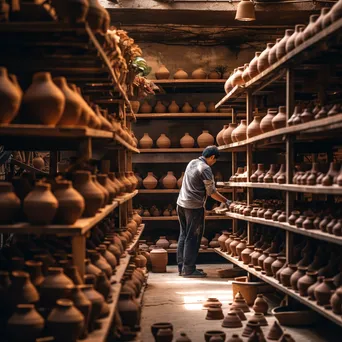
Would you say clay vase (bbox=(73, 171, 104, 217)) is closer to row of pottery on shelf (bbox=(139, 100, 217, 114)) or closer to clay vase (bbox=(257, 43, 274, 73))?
clay vase (bbox=(257, 43, 274, 73))

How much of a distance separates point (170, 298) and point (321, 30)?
3.95m

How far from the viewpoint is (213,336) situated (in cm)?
545

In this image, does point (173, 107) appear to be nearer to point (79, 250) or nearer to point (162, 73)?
point (162, 73)

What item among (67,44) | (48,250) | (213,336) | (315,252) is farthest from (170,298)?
(67,44)

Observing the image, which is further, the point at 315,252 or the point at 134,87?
the point at 134,87

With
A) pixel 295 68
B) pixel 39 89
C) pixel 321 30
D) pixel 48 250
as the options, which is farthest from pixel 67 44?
pixel 295 68

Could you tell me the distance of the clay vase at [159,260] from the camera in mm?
10555

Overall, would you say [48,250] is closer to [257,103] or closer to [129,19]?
[257,103]

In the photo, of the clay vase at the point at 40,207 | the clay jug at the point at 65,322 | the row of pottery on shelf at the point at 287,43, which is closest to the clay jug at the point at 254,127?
the row of pottery on shelf at the point at 287,43

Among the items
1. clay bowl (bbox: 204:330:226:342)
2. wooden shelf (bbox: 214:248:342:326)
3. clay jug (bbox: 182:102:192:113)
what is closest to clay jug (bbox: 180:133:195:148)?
clay jug (bbox: 182:102:192:113)

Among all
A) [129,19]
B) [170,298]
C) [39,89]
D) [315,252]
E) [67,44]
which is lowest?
[170,298]

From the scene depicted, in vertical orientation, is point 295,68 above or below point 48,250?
above

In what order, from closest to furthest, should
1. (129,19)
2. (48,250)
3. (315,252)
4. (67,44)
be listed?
1. (67,44)
2. (48,250)
3. (315,252)
4. (129,19)

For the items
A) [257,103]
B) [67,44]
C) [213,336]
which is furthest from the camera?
[257,103]
